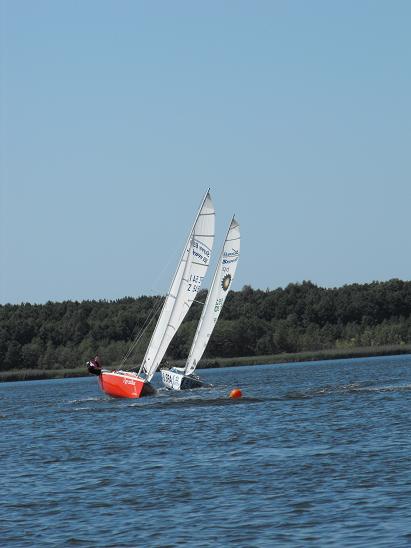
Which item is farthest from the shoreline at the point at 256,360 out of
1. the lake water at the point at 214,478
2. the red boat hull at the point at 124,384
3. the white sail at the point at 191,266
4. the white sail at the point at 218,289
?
the lake water at the point at 214,478

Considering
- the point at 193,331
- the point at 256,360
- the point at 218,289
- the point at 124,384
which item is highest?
the point at 193,331

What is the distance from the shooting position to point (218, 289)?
76688mm

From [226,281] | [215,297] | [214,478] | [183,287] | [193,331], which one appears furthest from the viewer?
[193,331]

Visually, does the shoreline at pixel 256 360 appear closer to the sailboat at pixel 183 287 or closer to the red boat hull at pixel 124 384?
the sailboat at pixel 183 287

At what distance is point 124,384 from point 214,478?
35.3 meters

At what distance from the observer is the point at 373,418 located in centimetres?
4581

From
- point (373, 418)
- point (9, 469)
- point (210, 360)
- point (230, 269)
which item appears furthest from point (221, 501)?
point (210, 360)

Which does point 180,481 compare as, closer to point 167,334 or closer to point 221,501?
point 221,501

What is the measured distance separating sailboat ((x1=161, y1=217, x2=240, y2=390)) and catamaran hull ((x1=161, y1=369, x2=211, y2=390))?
53 centimetres

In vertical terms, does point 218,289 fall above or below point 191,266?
below

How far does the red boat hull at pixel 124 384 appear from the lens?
6569 cm

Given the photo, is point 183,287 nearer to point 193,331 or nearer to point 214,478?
point 214,478

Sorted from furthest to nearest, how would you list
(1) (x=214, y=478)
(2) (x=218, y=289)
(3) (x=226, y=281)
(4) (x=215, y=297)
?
(2) (x=218, y=289) → (3) (x=226, y=281) → (4) (x=215, y=297) → (1) (x=214, y=478)

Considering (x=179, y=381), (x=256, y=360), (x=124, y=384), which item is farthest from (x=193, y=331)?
(x=124, y=384)
